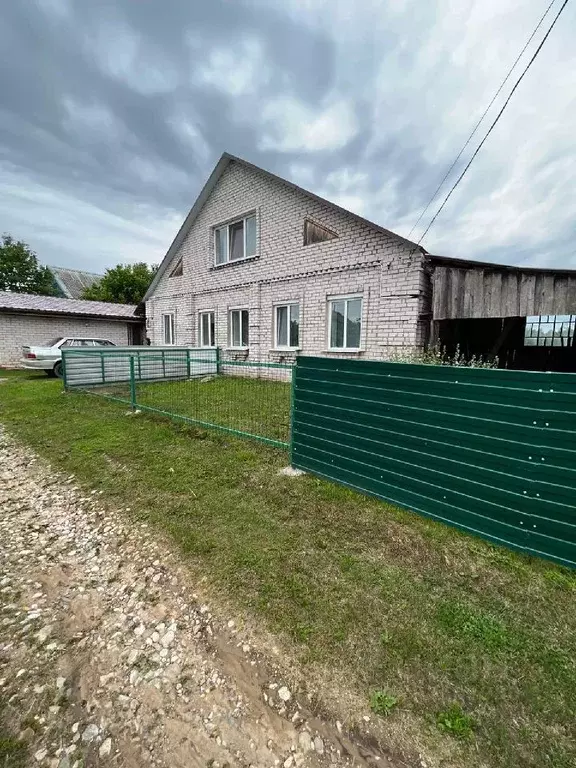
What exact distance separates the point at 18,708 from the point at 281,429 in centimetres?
435

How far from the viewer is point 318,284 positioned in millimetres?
9258

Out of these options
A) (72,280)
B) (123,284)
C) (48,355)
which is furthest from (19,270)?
(48,355)

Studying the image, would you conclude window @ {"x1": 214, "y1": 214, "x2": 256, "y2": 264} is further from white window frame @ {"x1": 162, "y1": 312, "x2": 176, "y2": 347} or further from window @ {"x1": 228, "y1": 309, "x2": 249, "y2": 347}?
white window frame @ {"x1": 162, "y1": 312, "x2": 176, "y2": 347}

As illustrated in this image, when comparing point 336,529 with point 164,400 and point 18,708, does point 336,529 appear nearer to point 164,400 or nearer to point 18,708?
point 18,708

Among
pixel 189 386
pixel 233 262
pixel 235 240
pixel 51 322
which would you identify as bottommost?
pixel 189 386

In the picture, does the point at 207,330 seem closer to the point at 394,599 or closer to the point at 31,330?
the point at 31,330

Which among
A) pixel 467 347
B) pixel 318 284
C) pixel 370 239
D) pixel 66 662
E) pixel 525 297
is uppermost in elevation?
pixel 370 239

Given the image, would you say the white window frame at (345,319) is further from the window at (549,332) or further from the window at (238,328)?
the window at (549,332)

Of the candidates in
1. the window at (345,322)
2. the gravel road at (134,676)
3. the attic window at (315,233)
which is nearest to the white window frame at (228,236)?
the attic window at (315,233)

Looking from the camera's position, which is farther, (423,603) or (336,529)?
(336,529)

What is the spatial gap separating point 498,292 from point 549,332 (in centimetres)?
658

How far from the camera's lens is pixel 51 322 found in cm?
1634

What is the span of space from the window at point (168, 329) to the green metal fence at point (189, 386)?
10.3 ft

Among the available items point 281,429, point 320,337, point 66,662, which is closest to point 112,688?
point 66,662
